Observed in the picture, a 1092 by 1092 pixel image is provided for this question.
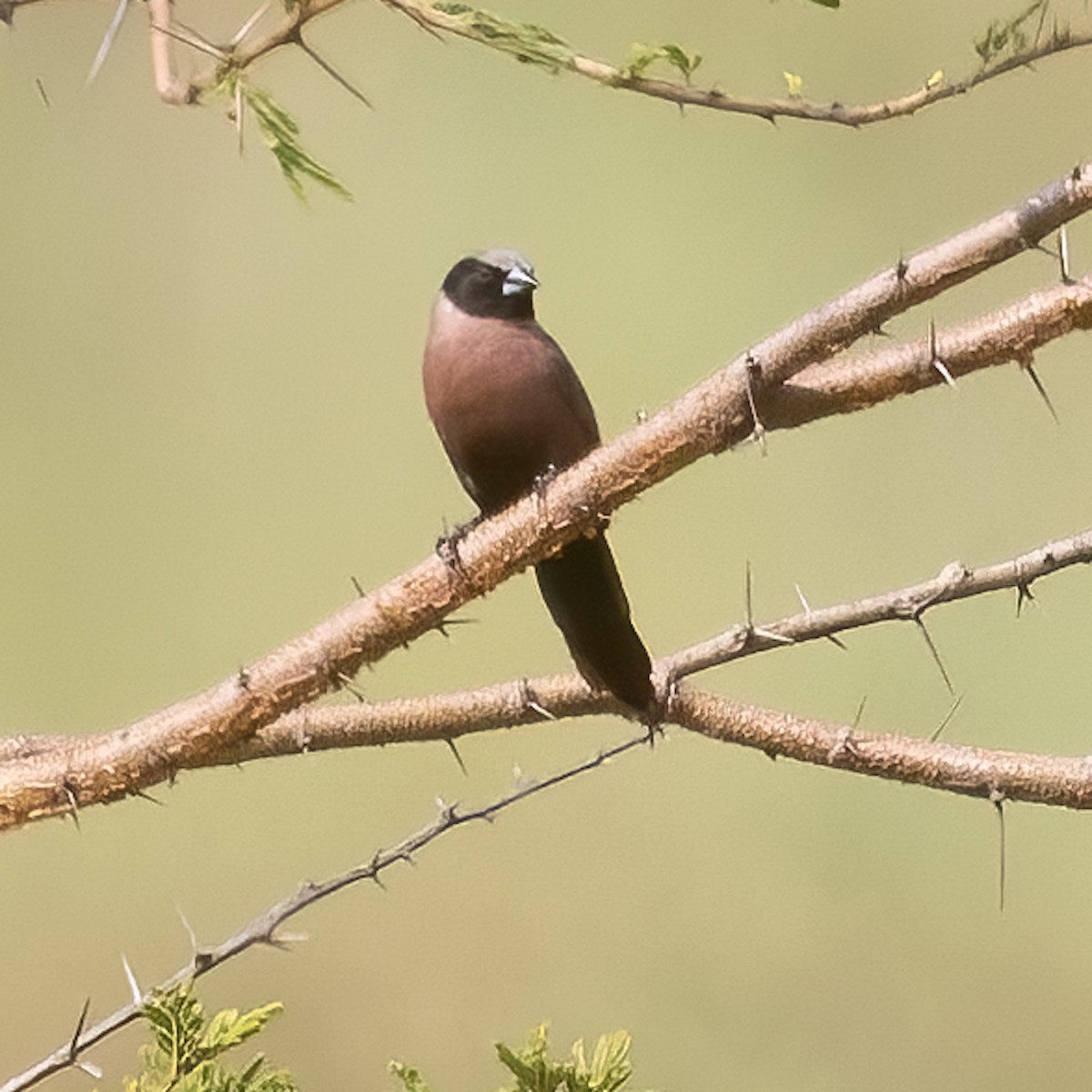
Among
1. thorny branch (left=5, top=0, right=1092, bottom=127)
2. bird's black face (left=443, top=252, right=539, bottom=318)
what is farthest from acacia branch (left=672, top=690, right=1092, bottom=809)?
thorny branch (left=5, top=0, right=1092, bottom=127)

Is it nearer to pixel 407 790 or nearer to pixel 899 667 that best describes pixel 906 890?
pixel 899 667

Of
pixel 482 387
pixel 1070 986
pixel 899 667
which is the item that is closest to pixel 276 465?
pixel 482 387

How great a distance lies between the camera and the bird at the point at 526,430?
1619mm

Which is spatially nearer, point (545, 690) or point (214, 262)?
point (545, 690)

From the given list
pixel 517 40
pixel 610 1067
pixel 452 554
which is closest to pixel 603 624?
pixel 452 554

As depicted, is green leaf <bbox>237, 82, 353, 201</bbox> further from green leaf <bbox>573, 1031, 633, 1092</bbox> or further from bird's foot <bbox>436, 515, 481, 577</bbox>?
green leaf <bbox>573, 1031, 633, 1092</bbox>

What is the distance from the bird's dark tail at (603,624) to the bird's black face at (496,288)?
384 millimetres

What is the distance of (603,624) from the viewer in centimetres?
162

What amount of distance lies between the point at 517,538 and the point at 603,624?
335mm

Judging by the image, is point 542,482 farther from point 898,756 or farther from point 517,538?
point 898,756

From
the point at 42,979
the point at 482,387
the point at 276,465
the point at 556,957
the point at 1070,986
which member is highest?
the point at 276,465

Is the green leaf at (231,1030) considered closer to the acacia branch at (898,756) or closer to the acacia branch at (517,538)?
the acacia branch at (517,538)

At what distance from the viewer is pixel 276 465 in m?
2.36

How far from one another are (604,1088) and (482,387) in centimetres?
85
